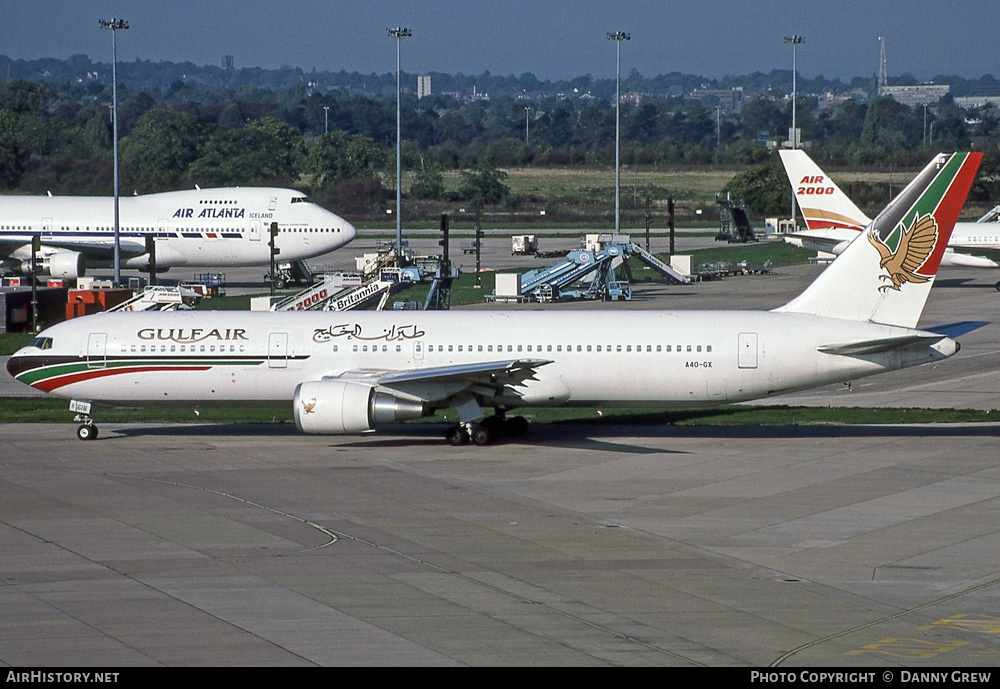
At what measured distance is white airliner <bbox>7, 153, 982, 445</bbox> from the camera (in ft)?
107

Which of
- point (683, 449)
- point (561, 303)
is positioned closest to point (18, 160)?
point (561, 303)

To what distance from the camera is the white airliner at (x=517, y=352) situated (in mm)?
32750

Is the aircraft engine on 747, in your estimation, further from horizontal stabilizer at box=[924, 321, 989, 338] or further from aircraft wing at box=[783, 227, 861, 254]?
horizontal stabilizer at box=[924, 321, 989, 338]

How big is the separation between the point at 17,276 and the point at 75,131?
109 metres

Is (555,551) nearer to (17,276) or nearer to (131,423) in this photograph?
(131,423)

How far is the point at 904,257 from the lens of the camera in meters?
Result: 33.5

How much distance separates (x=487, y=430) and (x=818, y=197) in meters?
46.3

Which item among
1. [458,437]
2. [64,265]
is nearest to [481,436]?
[458,437]

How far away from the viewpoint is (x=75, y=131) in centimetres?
17938

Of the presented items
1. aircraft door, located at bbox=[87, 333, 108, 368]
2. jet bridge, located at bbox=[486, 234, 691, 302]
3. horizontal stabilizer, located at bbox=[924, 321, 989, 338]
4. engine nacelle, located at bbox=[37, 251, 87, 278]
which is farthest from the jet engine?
horizontal stabilizer, located at bbox=[924, 321, 989, 338]

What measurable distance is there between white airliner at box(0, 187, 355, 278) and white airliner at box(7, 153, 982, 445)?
4239cm

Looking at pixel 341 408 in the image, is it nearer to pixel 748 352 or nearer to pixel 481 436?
pixel 481 436

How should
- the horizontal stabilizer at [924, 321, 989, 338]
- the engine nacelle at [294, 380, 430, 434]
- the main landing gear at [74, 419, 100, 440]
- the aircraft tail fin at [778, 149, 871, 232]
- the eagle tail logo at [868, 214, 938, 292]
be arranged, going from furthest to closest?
the aircraft tail fin at [778, 149, 871, 232] → the main landing gear at [74, 419, 100, 440] → the eagle tail logo at [868, 214, 938, 292] → the horizontal stabilizer at [924, 321, 989, 338] → the engine nacelle at [294, 380, 430, 434]

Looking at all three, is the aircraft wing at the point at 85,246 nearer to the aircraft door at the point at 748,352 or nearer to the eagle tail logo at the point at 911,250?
the aircraft door at the point at 748,352
